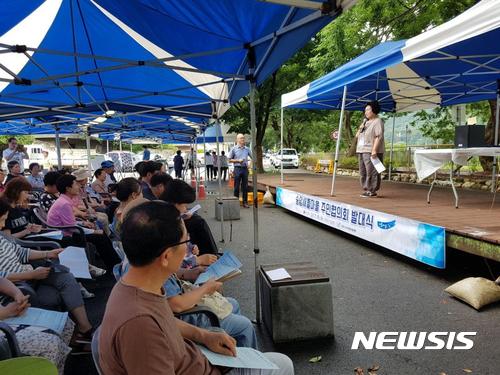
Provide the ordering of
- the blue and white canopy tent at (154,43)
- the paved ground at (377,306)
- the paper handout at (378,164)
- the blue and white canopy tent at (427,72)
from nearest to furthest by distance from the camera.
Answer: the paved ground at (377,306) → the blue and white canopy tent at (154,43) → the blue and white canopy tent at (427,72) → the paper handout at (378,164)

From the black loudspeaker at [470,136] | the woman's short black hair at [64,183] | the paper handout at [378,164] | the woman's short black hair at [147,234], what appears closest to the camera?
the woman's short black hair at [147,234]

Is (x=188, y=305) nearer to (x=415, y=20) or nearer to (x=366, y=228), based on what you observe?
(x=366, y=228)

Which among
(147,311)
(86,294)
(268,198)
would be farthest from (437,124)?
(147,311)

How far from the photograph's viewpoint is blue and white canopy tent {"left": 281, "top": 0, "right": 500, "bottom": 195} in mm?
4102

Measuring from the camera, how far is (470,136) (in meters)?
6.54

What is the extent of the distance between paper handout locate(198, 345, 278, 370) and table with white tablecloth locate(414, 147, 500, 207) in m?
4.55

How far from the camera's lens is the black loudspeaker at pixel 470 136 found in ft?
21.5

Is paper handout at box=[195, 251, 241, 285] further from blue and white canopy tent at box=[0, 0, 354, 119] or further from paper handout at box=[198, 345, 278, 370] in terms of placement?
blue and white canopy tent at box=[0, 0, 354, 119]

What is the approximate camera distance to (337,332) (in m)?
3.30

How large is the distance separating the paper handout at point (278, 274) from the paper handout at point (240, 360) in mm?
1380

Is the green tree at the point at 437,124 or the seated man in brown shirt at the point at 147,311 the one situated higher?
the green tree at the point at 437,124

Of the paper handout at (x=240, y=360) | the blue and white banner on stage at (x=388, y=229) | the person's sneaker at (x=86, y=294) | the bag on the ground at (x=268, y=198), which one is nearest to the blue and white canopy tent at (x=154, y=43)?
the paper handout at (x=240, y=360)

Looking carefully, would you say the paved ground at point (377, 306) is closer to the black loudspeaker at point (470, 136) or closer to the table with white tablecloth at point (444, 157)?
the table with white tablecloth at point (444, 157)

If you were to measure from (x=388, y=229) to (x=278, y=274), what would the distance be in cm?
260
